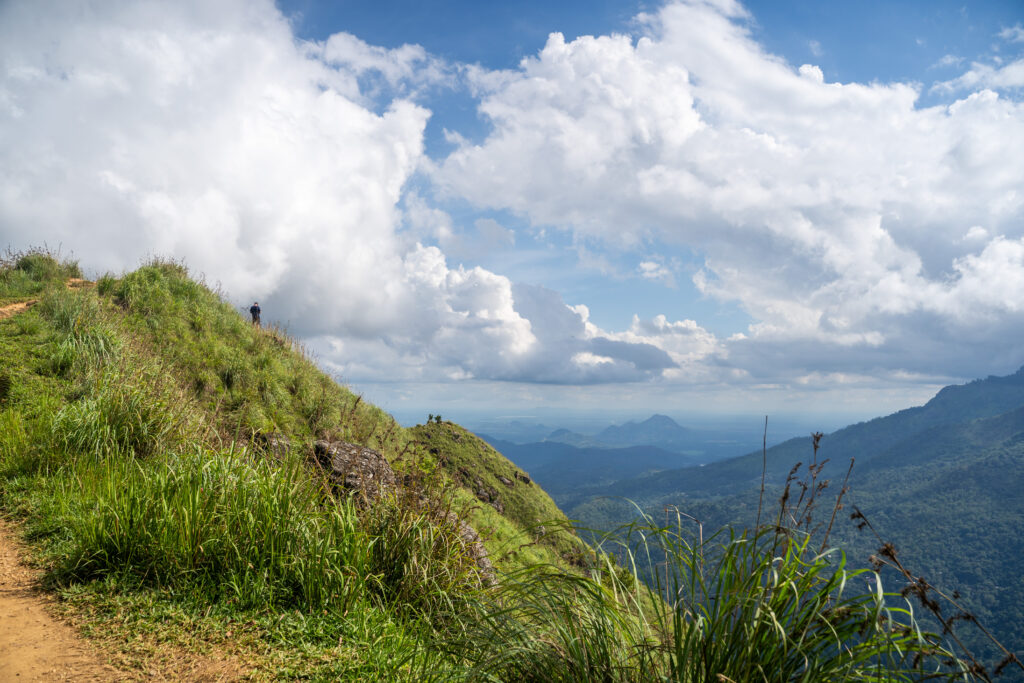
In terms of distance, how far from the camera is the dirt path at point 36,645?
386 cm

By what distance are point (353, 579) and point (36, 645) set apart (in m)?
2.46

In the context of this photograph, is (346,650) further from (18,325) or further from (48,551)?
(18,325)

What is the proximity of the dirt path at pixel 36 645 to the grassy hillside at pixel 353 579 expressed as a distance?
0.17 metres

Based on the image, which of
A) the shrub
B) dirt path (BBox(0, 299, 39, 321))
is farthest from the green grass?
the shrub

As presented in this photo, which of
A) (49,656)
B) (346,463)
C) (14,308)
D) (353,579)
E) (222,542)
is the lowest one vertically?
(49,656)

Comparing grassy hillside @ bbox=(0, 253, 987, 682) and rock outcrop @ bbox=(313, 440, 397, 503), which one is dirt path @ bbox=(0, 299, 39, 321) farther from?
rock outcrop @ bbox=(313, 440, 397, 503)

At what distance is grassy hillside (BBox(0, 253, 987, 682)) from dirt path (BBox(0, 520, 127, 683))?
173 mm

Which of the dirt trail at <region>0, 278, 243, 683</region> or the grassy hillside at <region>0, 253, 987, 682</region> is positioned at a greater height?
the grassy hillside at <region>0, 253, 987, 682</region>

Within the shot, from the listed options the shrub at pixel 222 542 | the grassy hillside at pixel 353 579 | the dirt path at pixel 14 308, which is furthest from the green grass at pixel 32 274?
the shrub at pixel 222 542

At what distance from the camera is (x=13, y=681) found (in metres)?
3.74

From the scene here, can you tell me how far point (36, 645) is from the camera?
416cm

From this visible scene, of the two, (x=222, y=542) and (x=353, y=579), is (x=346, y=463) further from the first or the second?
(x=353, y=579)

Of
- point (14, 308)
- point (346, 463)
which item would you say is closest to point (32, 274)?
point (14, 308)

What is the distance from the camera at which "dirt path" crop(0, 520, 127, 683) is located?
3.86m
